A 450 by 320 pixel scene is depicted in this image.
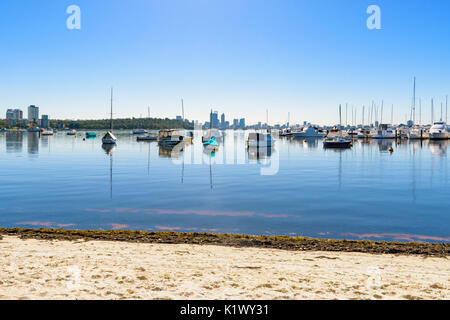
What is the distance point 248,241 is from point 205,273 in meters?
4.58

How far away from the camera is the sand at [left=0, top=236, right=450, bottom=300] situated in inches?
358

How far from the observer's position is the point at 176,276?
408 inches

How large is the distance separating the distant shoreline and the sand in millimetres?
705

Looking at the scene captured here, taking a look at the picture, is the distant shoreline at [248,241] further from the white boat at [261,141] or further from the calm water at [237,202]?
the white boat at [261,141]

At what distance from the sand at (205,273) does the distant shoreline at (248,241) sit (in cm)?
70

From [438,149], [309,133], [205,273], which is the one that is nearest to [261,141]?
[438,149]

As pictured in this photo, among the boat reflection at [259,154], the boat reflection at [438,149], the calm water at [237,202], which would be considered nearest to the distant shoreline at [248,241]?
the calm water at [237,202]

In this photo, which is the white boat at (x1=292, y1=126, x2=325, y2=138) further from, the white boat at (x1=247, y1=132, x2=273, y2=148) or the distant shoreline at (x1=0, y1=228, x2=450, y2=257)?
the distant shoreline at (x1=0, y1=228, x2=450, y2=257)

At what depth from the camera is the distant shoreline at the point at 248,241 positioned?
13.8 meters
